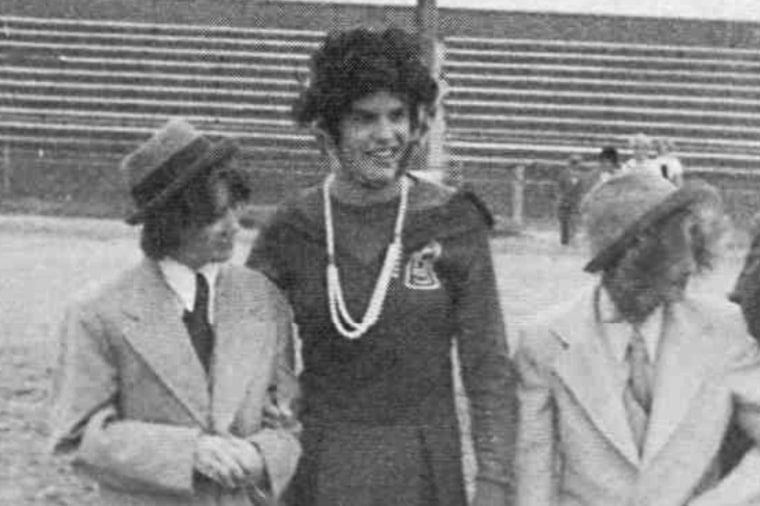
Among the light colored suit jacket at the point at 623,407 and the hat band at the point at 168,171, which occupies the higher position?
the hat band at the point at 168,171

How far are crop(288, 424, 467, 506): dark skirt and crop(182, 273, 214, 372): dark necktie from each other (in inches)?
10.9

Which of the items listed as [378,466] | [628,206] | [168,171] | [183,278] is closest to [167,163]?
[168,171]

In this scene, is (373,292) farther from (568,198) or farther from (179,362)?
(568,198)

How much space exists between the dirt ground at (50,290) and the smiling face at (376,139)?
578mm

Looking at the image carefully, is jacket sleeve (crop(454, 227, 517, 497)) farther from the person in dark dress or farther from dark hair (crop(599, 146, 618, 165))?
dark hair (crop(599, 146, 618, 165))

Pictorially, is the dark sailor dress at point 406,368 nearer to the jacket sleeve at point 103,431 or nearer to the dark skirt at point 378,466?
the dark skirt at point 378,466

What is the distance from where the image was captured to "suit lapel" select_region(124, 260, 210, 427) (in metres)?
3.32

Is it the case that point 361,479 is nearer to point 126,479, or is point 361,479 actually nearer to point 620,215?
point 126,479

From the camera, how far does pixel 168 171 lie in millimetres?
3369

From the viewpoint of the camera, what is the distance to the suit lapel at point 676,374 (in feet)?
11.4

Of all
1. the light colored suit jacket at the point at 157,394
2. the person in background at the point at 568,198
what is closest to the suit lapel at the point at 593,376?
the light colored suit jacket at the point at 157,394

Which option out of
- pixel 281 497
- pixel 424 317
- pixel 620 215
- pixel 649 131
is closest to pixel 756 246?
pixel 620 215

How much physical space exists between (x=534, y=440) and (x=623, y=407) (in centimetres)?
19

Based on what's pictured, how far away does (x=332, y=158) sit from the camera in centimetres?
364
